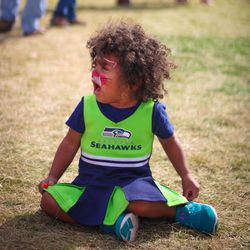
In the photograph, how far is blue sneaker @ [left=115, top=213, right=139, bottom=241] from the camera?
88.9 inches

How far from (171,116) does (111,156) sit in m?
1.68

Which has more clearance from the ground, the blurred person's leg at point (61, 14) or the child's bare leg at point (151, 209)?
the blurred person's leg at point (61, 14)

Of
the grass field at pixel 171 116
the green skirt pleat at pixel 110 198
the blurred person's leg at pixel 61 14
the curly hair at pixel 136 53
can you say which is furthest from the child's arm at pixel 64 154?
the blurred person's leg at pixel 61 14

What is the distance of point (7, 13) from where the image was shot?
6406 mm

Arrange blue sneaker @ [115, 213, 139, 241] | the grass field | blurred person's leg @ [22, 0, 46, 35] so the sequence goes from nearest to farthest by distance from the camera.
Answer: blue sneaker @ [115, 213, 139, 241]
the grass field
blurred person's leg @ [22, 0, 46, 35]

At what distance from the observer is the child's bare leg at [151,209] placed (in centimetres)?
233

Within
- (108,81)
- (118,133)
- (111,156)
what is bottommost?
(111,156)

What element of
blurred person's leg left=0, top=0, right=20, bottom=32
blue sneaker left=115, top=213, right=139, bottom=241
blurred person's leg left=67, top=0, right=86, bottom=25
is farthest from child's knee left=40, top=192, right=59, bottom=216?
blurred person's leg left=67, top=0, right=86, bottom=25

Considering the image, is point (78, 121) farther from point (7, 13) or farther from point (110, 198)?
point (7, 13)

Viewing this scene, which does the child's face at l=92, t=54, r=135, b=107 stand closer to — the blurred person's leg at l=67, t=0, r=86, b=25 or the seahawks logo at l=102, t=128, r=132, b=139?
the seahawks logo at l=102, t=128, r=132, b=139

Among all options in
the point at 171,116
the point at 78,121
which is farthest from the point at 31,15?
the point at 78,121

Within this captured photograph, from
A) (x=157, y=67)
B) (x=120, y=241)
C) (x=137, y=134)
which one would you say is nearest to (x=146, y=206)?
(x=120, y=241)

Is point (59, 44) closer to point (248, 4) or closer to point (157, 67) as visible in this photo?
point (157, 67)

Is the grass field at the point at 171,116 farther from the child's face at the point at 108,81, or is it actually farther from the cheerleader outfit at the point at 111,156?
the child's face at the point at 108,81
